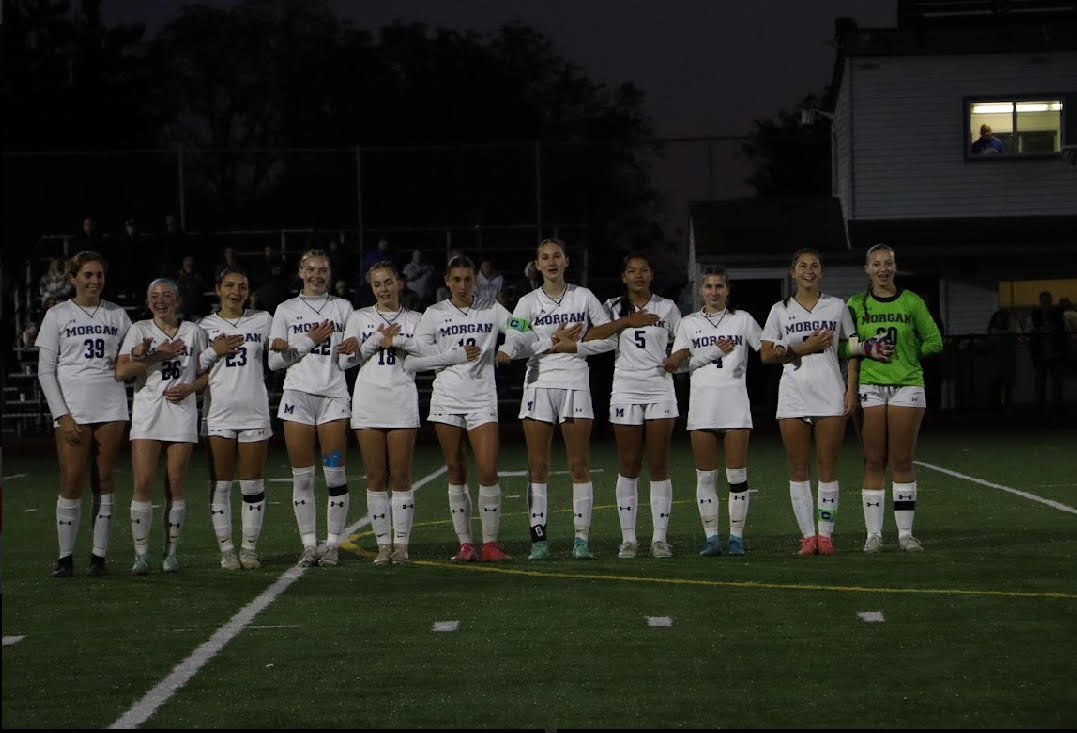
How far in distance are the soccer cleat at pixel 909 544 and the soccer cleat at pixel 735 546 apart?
1.07 m

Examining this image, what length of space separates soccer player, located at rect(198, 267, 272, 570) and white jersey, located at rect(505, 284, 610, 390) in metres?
1.66

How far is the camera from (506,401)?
91.8ft

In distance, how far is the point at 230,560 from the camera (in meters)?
10.8

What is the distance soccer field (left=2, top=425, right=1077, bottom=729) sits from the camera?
6453 mm

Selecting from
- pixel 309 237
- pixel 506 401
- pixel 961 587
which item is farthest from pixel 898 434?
pixel 309 237

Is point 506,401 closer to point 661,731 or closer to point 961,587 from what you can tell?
point 961,587

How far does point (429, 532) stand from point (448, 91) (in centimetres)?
4002

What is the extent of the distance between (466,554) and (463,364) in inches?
49.6

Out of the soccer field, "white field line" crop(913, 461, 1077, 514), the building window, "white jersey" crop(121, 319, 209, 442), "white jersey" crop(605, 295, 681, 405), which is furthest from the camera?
the building window

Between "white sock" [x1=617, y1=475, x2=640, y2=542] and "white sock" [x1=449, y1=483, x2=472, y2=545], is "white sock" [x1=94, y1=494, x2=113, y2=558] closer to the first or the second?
"white sock" [x1=449, y1=483, x2=472, y2=545]

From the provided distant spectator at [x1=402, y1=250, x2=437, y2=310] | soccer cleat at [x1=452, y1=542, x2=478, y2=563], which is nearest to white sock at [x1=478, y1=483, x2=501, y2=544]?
soccer cleat at [x1=452, y1=542, x2=478, y2=563]

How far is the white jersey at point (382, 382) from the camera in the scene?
10.7 metres

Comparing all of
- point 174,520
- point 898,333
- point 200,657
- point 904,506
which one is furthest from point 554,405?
point 200,657

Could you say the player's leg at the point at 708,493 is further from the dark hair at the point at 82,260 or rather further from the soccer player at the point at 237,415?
the dark hair at the point at 82,260
